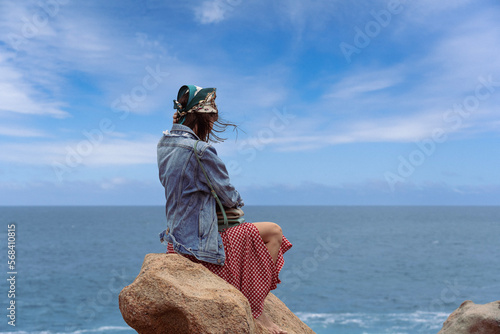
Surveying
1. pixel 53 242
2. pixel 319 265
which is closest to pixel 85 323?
pixel 319 265

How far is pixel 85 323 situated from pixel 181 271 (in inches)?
865

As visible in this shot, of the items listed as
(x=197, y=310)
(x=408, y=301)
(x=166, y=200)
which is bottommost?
(x=408, y=301)

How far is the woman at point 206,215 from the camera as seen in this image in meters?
4.44

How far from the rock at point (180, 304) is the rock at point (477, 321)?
11.4 feet

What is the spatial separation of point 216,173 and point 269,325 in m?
1.72

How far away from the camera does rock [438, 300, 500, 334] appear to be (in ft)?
19.4

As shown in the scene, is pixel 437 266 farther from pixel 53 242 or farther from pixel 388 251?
pixel 53 242

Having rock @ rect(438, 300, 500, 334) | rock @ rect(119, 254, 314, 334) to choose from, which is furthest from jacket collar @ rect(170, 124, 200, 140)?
rock @ rect(438, 300, 500, 334)

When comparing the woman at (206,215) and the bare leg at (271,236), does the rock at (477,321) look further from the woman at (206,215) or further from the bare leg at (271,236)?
the bare leg at (271,236)

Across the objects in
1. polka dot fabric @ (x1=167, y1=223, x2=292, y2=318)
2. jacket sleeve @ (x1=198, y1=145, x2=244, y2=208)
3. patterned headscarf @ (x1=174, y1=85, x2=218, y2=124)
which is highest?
patterned headscarf @ (x1=174, y1=85, x2=218, y2=124)

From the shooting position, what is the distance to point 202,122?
4.80m

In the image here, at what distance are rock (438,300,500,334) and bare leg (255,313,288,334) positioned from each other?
2.71 m

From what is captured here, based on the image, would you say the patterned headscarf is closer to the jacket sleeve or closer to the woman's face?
the woman's face

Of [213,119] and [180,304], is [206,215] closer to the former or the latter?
[180,304]
